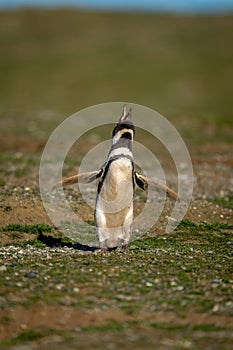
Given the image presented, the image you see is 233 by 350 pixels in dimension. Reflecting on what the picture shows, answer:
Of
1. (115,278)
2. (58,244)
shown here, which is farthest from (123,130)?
(115,278)

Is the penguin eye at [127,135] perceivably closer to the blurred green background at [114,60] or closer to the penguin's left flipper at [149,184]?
the penguin's left flipper at [149,184]

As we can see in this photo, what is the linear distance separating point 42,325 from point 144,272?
107 inches

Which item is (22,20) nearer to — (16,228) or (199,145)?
(199,145)

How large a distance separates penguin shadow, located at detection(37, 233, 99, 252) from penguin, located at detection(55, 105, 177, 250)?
0.79 meters

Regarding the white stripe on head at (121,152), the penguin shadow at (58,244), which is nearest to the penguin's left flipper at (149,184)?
the white stripe on head at (121,152)

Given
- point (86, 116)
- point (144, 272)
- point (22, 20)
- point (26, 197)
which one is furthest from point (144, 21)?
point (144, 272)

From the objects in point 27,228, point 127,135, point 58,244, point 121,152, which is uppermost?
point 127,135

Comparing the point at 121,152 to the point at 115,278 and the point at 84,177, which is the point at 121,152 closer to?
the point at 84,177

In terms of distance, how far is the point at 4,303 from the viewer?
9.34 metres

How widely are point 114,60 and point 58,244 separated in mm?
69428

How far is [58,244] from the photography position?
14484mm

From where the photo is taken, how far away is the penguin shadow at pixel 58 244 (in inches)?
554

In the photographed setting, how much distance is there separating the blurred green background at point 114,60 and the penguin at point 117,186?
45.0 meters

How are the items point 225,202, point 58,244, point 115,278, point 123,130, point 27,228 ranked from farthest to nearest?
point 225,202 → point 27,228 → point 58,244 → point 123,130 → point 115,278
